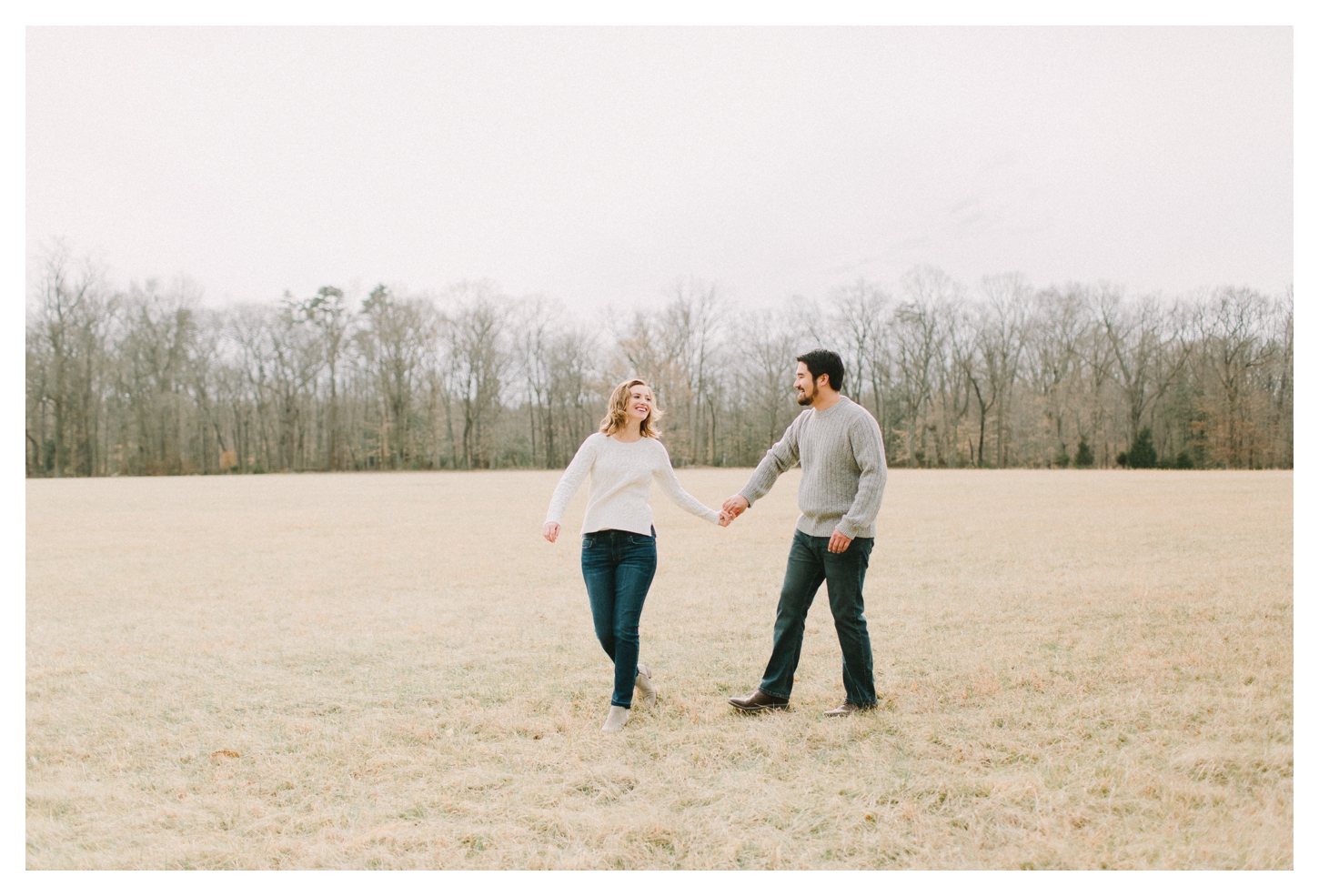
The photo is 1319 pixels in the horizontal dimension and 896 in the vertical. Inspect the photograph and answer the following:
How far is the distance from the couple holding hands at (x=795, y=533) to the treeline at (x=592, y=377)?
42592 mm

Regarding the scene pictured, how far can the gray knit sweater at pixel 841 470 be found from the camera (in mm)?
4266

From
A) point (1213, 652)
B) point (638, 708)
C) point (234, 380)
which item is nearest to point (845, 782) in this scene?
point (638, 708)

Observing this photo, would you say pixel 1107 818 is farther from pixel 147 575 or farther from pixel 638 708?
pixel 147 575

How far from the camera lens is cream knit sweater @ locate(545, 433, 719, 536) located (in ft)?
14.7

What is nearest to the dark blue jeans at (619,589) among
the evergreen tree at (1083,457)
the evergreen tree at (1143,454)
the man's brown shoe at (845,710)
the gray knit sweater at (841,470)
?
the gray knit sweater at (841,470)

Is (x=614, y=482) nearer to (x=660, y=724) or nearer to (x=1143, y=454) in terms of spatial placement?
(x=660, y=724)

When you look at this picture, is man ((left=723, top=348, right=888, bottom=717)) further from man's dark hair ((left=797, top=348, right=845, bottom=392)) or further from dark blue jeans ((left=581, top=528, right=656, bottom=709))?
dark blue jeans ((left=581, top=528, right=656, bottom=709))

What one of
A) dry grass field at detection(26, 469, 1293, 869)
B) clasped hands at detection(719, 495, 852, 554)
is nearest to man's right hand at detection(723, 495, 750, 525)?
clasped hands at detection(719, 495, 852, 554)

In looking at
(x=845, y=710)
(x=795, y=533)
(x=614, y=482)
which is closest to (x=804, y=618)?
(x=795, y=533)

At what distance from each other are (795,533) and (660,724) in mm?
1325

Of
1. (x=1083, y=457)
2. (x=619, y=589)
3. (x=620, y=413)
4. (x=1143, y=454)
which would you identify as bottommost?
(x=619, y=589)

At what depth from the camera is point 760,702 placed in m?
4.62

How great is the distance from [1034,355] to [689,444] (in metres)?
24.0

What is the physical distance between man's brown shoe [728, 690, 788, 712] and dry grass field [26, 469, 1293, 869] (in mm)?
88
